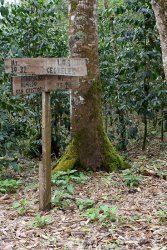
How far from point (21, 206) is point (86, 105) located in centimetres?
224

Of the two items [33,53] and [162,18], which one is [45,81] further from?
[33,53]

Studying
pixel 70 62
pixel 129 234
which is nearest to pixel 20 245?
pixel 129 234

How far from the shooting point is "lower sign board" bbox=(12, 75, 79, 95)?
423 cm

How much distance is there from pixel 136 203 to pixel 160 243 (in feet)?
4.02

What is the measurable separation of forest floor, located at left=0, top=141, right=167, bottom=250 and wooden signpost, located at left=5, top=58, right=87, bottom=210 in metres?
0.41

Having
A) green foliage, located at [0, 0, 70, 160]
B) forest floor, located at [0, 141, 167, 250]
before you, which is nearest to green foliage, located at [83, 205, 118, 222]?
forest floor, located at [0, 141, 167, 250]

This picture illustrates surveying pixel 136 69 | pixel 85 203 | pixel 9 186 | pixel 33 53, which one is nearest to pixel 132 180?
pixel 85 203

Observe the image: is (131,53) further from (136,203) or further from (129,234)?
(129,234)

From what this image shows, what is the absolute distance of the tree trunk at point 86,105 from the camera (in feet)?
20.5

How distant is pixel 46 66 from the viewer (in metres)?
4.34

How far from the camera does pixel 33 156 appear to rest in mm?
9492

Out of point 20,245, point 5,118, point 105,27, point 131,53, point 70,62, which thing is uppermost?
point 105,27

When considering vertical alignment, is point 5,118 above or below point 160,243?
above

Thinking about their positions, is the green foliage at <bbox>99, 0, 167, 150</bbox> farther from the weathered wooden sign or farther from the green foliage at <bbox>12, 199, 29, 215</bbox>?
the green foliage at <bbox>12, 199, 29, 215</bbox>
